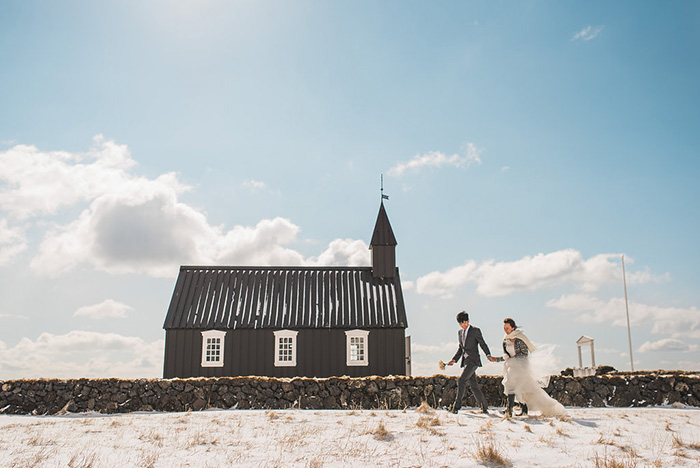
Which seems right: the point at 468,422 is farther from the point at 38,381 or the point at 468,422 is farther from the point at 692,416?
the point at 38,381

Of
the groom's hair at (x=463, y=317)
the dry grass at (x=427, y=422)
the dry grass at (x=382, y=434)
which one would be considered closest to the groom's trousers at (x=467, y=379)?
the groom's hair at (x=463, y=317)

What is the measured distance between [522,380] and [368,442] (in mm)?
4350

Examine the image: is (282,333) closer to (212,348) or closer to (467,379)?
(212,348)

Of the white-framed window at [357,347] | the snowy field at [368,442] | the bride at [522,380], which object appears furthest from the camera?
the white-framed window at [357,347]

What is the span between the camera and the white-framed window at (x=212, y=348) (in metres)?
26.8

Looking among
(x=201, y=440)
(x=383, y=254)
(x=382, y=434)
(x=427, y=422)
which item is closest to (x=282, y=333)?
(x=383, y=254)

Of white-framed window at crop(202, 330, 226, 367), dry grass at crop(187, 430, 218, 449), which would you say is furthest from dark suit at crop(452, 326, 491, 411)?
white-framed window at crop(202, 330, 226, 367)

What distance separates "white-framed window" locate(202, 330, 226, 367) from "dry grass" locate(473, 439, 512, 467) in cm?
1965

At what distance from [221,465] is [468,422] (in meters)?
5.39

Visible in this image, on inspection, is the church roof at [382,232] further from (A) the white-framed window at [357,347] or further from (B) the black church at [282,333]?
(A) the white-framed window at [357,347]

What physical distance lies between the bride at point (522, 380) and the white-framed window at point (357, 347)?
1484 cm

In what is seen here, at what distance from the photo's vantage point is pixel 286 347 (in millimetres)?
27094

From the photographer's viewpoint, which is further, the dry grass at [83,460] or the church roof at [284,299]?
the church roof at [284,299]

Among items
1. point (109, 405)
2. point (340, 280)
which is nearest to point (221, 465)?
point (109, 405)
